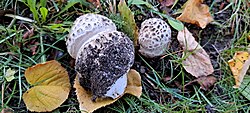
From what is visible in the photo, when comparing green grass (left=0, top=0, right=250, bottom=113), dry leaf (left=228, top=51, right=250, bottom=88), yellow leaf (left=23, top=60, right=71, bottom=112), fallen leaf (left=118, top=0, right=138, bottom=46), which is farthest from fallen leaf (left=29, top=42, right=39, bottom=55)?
dry leaf (left=228, top=51, right=250, bottom=88)

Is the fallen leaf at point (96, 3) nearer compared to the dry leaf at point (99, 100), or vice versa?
the dry leaf at point (99, 100)

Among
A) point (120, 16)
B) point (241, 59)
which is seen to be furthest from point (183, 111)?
point (120, 16)

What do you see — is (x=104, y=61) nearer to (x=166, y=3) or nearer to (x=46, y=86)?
(x=46, y=86)

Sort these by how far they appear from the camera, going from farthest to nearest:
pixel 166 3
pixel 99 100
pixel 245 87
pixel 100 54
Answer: pixel 166 3 → pixel 245 87 → pixel 99 100 → pixel 100 54

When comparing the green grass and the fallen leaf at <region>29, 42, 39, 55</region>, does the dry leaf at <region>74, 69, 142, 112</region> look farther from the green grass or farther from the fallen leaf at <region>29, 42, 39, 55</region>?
the fallen leaf at <region>29, 42, 39, 55</region>

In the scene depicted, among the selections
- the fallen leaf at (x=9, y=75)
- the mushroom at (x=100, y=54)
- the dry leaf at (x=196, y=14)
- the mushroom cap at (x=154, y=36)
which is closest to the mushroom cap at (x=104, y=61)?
the mushroom at (x=100, y=54)

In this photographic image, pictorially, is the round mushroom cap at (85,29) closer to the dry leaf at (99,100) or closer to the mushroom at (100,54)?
the mushroom at (100,54)

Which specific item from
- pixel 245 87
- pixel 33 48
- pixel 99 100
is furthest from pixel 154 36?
pixel 33 48

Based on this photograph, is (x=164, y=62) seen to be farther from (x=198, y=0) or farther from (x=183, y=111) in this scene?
(x=198, y=0)
